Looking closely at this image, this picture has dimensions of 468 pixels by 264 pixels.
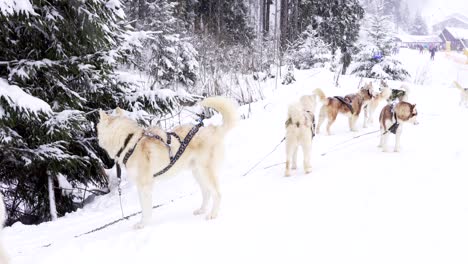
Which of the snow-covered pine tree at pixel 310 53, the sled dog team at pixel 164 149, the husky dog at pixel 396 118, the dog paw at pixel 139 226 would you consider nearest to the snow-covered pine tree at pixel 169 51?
the snow-covered pine tree at pixel 310 53

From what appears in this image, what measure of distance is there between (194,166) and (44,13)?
356 centimetres

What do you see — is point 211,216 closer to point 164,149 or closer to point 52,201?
point 164,149

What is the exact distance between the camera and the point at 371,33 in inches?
842

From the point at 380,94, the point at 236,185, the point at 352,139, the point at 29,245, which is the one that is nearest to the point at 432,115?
the point at 380,94

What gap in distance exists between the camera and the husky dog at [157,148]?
3951 millimetres

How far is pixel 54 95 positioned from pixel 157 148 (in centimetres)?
283

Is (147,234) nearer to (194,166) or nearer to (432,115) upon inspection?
(194,166)

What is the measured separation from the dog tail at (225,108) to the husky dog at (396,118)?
3758 millimetres

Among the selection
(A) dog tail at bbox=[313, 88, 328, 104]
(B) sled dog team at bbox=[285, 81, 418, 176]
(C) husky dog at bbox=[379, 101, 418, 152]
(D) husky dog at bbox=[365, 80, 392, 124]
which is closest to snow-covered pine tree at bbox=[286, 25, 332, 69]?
(D) husky dog at bbox=[365, 80, 392, 124]

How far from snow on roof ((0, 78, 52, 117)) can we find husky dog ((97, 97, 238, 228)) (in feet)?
4.94

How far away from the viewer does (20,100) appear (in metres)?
4.94

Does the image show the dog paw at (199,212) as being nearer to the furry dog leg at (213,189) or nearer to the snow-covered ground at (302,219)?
the snow-covered ground at (302,219)

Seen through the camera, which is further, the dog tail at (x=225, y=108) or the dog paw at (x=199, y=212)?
the dog paw at (x=199, y=212)

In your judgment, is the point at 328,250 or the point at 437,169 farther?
the point at 437,169
